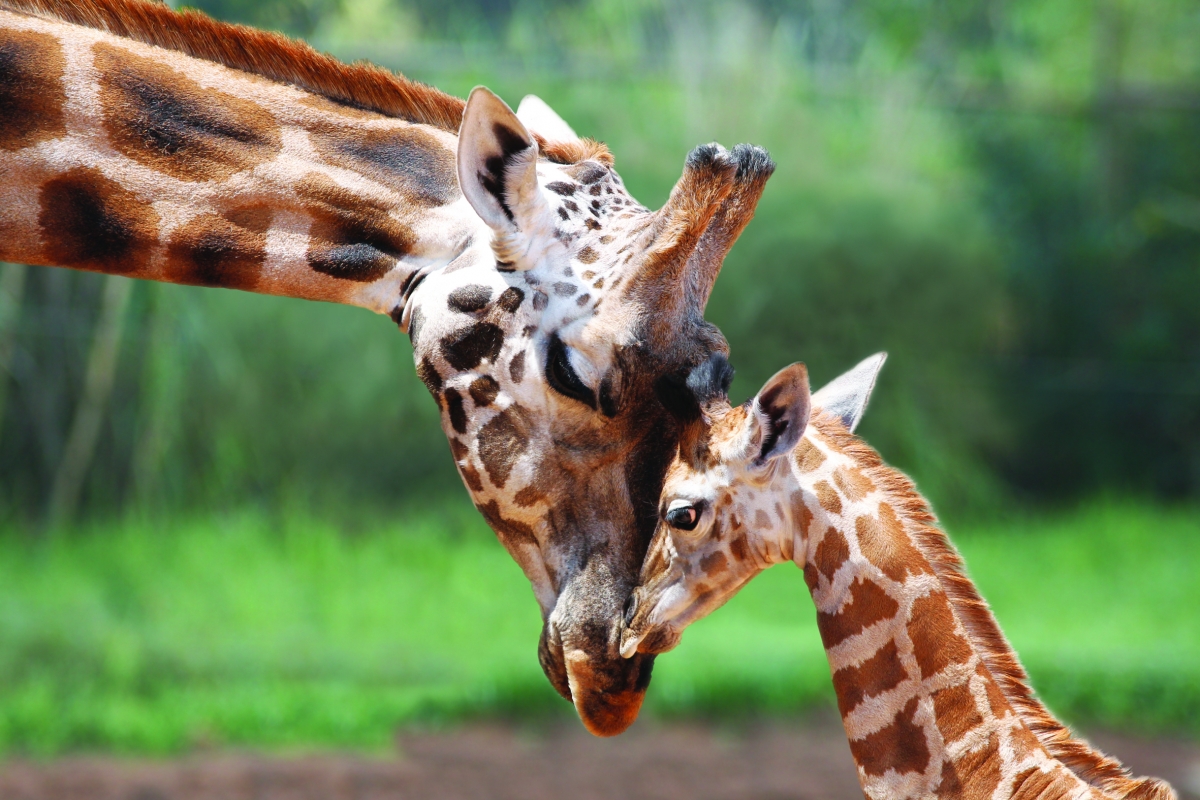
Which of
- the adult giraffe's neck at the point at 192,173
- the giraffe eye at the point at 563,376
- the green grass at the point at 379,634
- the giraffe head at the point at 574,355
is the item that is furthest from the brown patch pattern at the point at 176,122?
the green grass at the point at 379,634

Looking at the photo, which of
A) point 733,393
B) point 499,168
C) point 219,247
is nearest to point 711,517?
point 499,168

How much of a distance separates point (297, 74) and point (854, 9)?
972cm

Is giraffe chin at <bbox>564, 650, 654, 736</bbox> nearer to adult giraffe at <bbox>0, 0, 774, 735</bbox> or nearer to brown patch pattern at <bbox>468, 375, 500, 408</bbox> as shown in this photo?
adult giraffe at <bbox>0, 0, 774, 735</bbox>

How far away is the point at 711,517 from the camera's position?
270 cm

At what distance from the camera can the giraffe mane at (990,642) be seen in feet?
8.29

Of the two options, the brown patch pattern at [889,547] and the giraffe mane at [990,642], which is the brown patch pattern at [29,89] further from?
the brown patch pattern at [889,547]

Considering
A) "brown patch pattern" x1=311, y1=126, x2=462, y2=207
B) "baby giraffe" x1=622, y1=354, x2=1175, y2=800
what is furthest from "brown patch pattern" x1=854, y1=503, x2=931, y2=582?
"brown patch pattern" x1=311, y1=126, x2=462, y2=207

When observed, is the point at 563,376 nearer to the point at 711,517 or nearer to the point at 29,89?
the point at 711,517

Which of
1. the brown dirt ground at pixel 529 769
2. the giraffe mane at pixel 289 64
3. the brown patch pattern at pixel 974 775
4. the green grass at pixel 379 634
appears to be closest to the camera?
the brown patch pattern at pixel 974 775

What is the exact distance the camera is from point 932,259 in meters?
11.3

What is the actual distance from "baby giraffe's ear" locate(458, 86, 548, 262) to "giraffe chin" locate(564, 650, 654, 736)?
0.93m

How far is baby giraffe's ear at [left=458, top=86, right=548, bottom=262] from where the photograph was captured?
276cm

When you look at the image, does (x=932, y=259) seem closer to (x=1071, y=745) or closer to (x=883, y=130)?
(x=883, y=130)

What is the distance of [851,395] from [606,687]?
0.89 meters
